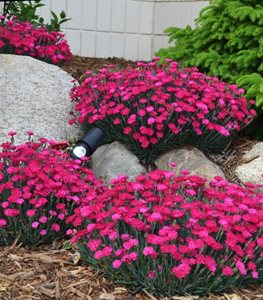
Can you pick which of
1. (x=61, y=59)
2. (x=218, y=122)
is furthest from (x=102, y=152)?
(x=61, y=59)

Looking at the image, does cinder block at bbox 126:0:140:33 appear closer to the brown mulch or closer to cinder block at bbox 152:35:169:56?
cinder block at bbox 152:35:169:56

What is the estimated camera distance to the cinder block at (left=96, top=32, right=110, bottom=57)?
9.81 m

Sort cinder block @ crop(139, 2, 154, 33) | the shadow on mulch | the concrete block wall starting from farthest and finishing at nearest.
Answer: cinder block @ crop(139, 2, 154, 33)
the concrete block wall
the shadow on mulch

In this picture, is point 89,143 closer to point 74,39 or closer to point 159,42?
point 74,39

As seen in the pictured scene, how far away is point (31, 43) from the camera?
22.5 feet

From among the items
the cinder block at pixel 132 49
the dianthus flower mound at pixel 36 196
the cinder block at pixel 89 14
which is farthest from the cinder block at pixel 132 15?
the dianthus flower mound at pixel 36 196

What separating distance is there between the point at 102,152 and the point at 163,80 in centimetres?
73

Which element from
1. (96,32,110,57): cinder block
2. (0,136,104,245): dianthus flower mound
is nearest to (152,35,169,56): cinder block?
(96,32,110,57): cinder block

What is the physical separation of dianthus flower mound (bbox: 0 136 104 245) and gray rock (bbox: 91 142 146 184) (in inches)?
35.8

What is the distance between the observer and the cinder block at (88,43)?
973cm

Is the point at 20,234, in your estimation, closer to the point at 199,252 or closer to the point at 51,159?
the point at 51,159

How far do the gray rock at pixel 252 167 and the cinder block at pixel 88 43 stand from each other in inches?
180

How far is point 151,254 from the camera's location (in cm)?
329

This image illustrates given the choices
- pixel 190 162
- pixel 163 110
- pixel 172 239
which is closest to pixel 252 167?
pixel 190 162
